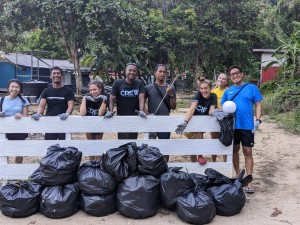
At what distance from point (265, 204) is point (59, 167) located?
2330 mm

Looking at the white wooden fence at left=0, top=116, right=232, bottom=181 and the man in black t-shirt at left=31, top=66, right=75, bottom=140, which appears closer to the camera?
the white wooden fence at left=0, top=116, right=232, bottom=181

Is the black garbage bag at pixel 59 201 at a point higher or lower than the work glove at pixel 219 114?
lower

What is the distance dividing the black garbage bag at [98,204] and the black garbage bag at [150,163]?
0.41m

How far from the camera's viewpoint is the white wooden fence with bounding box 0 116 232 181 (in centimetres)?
399

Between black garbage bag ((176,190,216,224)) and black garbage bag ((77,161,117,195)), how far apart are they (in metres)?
0.71

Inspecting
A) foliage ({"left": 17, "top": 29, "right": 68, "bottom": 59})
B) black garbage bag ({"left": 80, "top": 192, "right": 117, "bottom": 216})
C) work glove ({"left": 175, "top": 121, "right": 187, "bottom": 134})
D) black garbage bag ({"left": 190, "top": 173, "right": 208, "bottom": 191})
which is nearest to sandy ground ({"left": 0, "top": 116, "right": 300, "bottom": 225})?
black garbage bag ({"left": 80, "top": 192, "right": 117, "bottom": 216})

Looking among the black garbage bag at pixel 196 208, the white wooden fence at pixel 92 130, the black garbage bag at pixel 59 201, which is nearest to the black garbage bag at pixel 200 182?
the black garbage bag at pixel 196 208

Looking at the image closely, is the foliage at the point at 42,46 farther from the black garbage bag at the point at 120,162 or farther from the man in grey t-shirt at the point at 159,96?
the black garbage bag at the point at 120,162

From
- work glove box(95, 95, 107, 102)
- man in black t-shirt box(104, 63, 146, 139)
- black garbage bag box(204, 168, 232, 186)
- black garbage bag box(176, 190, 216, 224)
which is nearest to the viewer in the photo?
black garbage bag box(176, 190, 216, 224)

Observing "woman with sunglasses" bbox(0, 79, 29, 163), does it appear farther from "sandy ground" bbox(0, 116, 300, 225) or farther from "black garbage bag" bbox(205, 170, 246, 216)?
"black garbage bag" bbox(205, 170, 246, 216)

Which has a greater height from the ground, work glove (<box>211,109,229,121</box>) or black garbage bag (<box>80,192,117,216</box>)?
work glove (<box>211,109,229,121</box>)

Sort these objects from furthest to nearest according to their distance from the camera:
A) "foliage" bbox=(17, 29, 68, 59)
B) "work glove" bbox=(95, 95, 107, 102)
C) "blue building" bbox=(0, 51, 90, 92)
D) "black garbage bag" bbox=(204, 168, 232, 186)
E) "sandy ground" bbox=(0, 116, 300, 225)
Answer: "foliage" bbox=(17, 29, 68, 59) → "blue building" bbox=(0, 51, 90, 92) → "work glove" bbox=(95, 95, 107, 102) → "black garbage bag" bbox=(204, 168, 232, 186) → "sandy ground" bbox=(0, 116, 300, 225)

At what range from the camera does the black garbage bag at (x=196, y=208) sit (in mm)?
3244

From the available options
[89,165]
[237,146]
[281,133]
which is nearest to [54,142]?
[89,165]
